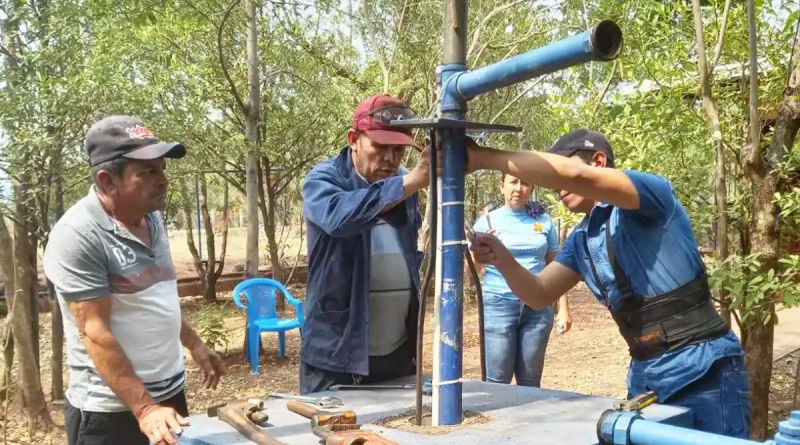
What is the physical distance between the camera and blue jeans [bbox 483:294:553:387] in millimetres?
4336

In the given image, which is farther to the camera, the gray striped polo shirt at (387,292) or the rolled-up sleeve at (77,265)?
the gray striped polo shirt at (387,292)

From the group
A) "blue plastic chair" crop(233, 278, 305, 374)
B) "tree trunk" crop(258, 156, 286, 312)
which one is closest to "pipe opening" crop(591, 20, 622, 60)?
"blue plastic chair" crop(233, 278, 305, 374)

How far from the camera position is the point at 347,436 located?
157cm

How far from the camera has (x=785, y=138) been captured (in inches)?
154

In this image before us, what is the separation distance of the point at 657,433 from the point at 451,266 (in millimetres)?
628

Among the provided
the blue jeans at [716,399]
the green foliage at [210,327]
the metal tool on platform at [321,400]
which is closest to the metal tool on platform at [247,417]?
the metal tool on platform at [321,400]

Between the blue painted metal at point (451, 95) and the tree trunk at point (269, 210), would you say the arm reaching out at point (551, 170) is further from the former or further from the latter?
the tree trunk at point (269, 210)

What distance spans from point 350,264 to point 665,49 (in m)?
2.82

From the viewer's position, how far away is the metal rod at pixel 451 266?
5.86ft

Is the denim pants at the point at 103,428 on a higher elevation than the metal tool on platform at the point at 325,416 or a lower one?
lower

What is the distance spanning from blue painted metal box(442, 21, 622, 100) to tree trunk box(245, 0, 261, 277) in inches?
267

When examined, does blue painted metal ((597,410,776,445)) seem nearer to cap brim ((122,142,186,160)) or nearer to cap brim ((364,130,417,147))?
cap brim ((364,130,417,147))

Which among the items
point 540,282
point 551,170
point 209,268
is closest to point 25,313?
point 540,282

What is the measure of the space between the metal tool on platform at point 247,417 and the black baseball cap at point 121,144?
2.93 ft
